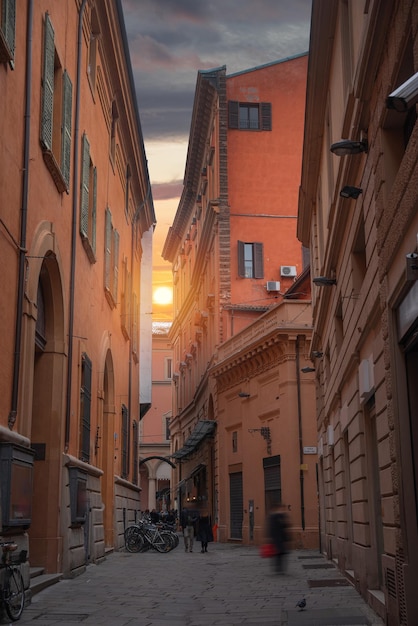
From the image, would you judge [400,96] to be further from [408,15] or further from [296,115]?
[296,115]

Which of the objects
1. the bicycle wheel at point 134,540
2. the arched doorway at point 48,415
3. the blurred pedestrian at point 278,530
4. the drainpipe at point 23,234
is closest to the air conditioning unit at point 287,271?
the bicycle wheel at point 134,540

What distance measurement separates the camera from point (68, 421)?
16438mm

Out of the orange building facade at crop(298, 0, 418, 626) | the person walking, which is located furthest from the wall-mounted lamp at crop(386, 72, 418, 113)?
the person walking

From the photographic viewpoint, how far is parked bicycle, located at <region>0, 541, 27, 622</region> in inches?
386

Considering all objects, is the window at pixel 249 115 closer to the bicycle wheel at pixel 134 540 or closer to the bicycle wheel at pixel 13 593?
the bicycle wheel at pixel 134 540

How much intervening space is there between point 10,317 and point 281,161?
30613 millimetres

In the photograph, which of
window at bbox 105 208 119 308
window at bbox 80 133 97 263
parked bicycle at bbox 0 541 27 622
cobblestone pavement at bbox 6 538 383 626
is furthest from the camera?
window at bbox 105 208 119 308

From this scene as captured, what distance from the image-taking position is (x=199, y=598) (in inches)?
525

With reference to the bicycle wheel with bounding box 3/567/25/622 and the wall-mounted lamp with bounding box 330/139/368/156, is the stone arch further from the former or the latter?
the wall-mounted lamp with bounding box 330/139/368/156

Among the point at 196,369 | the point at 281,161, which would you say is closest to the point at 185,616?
the point at 281,161

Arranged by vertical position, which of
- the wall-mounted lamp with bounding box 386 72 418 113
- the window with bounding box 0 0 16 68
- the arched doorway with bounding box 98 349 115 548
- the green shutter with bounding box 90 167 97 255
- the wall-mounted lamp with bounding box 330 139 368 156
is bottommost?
the arched doorway with bounding box 98 349 115 548

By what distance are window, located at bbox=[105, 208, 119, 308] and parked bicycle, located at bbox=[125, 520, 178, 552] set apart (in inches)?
280

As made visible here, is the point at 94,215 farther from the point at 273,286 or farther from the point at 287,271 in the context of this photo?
the point at 287,271

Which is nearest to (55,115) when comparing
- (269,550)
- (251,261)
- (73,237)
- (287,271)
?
(73,237)
